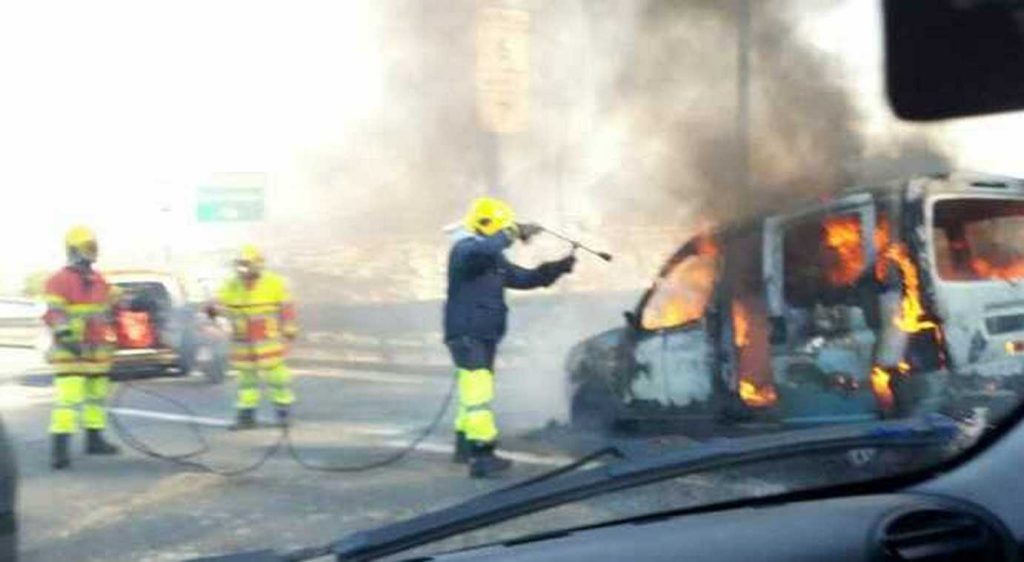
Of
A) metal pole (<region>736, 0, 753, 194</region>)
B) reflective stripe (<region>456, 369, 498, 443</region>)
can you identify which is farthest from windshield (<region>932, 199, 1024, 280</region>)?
reflective stripe (<region>456, 369, 498, 443</region>)

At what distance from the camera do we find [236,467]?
3.89 m

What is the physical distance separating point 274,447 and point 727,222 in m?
1.45

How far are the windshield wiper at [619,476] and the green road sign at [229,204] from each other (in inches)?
60.1

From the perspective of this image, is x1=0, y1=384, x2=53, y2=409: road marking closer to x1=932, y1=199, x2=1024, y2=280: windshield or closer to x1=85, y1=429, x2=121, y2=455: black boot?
x1=85, y1=429, x2=121, y2=455: black boot

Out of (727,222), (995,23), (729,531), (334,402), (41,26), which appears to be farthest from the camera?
(334,402)

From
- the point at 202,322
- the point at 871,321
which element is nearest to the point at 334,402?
the point at 202,322

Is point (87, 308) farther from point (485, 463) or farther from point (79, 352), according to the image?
point (485, 463)

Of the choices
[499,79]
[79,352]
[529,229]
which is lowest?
[79,352]

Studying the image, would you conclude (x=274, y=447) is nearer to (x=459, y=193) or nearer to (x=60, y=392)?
(x=60, y=392)

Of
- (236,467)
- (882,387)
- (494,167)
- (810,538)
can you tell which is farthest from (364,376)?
(810,538)

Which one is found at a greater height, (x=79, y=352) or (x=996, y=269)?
(x=996, y=269)

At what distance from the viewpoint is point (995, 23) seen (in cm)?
153

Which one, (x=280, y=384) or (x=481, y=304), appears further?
(x=280, y=384)

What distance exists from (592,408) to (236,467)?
1.00 meters
